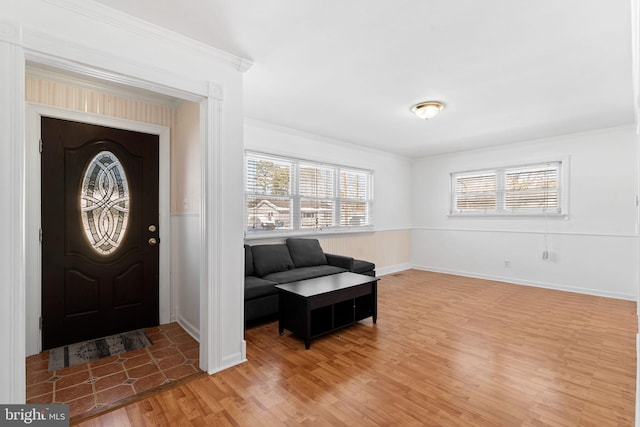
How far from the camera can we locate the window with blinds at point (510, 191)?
525cm

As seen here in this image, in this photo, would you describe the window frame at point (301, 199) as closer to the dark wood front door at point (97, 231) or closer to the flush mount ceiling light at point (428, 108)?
the dark wood front door at point (97, 231)

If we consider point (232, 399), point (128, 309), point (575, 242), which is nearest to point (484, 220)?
point (575, 242)

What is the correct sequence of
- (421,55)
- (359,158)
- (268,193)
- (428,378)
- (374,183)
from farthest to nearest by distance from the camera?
(374,183) < (359,158) < (268,193) < (421,55) < (428,378)

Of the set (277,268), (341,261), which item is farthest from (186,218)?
(341,261)

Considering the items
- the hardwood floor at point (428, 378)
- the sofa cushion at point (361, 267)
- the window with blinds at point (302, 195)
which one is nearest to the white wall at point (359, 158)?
the window with blinds at point (302, 195)

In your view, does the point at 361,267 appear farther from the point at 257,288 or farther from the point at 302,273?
the point at 257,288

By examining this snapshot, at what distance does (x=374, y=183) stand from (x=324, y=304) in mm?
3681

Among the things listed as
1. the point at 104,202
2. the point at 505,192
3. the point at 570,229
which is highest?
the point at 505,192

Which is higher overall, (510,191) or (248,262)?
(510,191)

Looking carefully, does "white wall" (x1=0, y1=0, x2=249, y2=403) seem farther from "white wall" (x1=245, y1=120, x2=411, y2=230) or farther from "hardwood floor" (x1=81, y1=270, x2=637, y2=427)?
"white wall" (x1=245, y1=120, x2=411, y2=230)

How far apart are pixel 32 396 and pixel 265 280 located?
2.12 metres

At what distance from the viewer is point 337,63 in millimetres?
2738

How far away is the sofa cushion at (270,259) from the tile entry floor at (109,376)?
1.24 m

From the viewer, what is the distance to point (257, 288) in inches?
134
